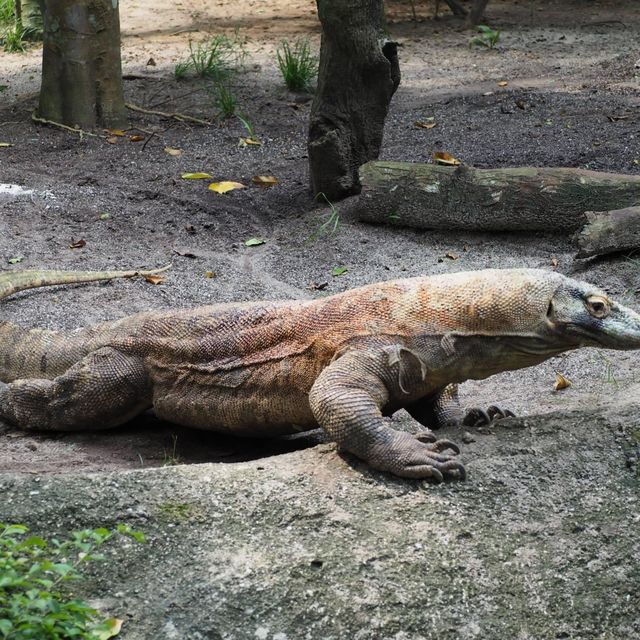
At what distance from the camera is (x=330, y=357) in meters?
4.11

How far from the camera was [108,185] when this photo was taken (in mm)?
8789

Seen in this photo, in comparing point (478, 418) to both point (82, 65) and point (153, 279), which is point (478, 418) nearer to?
point (153, 279)

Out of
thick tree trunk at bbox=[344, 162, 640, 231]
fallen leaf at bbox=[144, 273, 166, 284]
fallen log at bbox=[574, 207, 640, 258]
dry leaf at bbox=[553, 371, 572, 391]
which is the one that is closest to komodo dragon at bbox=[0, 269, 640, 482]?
dry leaf at bbox=[553, 371, 572, 391]

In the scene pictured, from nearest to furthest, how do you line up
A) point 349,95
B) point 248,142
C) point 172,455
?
point 172,455, point 349,95, point 248,142

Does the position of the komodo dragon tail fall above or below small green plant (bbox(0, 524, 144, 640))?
below

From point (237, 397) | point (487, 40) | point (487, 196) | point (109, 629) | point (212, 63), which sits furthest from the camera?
point (487, 40)

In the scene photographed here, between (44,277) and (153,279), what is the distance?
0.73 meters

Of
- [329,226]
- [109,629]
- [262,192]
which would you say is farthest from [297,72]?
[109,629]

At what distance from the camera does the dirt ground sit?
5.34 m

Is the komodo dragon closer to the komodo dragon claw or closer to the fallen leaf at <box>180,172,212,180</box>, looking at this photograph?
the komodo dragon claw

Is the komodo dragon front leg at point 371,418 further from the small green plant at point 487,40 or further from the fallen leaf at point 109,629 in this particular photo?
the small green plant at point 487,40

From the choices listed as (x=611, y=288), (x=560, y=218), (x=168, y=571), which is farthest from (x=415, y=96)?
(x=168, y=571)

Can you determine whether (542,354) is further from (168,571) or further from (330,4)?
(330,4)

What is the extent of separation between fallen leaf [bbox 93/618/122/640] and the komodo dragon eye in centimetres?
198
